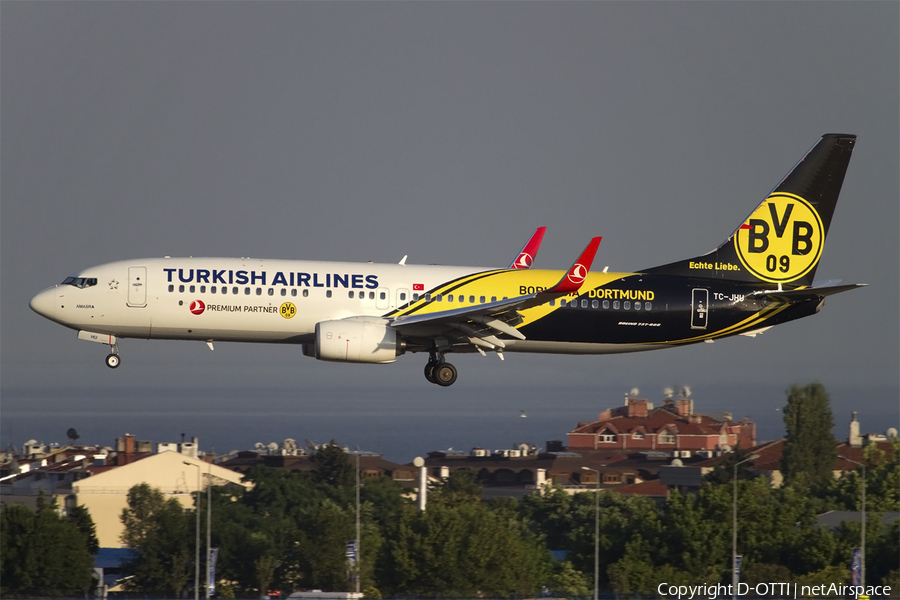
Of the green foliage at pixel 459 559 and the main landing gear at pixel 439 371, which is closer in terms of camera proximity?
the main landing gear at pixel 439 371

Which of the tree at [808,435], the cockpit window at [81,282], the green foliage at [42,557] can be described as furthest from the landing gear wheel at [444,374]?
the tree at [808,435]

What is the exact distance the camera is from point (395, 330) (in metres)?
38.2

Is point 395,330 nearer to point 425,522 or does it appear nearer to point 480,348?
point 480,348

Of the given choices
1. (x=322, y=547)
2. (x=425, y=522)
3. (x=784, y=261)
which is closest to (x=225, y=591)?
(x=322, y=547)

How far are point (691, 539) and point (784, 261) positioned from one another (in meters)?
28.3

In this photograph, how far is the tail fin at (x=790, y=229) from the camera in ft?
141

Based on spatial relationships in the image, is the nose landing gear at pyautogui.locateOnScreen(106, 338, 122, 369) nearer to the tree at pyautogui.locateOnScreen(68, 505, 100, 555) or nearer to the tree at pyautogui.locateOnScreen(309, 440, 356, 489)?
the tree at pyautogui.locateOnScreen(68, 505, 100, 555)

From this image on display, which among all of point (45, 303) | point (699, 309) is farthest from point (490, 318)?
point (45, 303)

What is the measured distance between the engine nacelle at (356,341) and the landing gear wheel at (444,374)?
86.7 inches

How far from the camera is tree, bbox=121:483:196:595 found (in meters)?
67.1

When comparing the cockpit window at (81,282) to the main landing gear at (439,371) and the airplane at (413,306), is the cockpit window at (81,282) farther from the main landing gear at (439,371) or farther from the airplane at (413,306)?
the main landing gear at (439,371)

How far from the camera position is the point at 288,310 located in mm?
38125

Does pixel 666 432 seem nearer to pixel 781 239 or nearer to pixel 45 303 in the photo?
pixel 781 239

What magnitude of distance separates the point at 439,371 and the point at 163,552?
119 ft
